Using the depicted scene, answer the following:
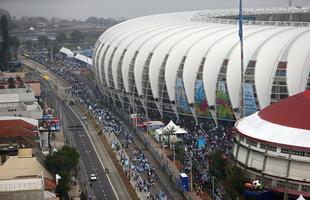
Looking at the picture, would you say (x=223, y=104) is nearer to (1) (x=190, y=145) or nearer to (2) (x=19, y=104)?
(1) (x=190, y=145)

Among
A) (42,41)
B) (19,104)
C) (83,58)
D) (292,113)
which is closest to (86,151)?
(19,104)

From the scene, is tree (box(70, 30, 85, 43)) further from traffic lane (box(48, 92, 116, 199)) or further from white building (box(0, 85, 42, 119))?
white building (box(0, 85, 42, 119))

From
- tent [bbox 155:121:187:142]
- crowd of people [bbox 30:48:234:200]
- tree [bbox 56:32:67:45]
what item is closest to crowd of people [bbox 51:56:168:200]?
crowd of people [bbox 30:48:234:200]

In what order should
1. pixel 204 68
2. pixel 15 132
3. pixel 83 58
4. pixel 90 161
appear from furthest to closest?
pixel 83 58 → pixel 204 68 → pixel 90 161 → pixel 15 132

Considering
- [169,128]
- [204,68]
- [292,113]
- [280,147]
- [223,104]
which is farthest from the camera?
[204,68]

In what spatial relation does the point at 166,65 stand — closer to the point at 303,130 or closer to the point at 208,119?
the point at 208,119

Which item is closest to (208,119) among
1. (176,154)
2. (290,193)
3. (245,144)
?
(176,154)

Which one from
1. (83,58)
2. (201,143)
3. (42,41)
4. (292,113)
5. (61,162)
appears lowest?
(83,58)

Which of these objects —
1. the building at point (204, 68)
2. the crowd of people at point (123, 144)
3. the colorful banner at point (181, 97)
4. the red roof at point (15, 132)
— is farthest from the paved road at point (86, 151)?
the colorful banner at point (181, 97)
